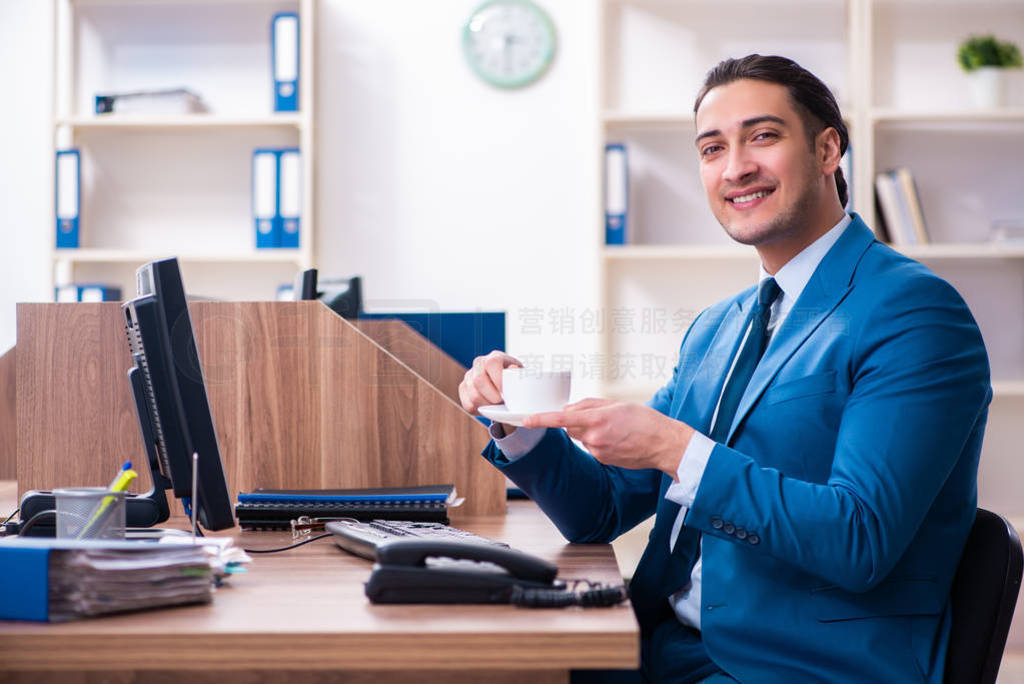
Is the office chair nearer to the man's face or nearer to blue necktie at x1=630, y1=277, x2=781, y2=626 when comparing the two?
blue necktie at x1=630, y1=277, x2=781, y2=626

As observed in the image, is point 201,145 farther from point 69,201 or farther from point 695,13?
point 695,13

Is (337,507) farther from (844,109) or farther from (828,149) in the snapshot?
(844,109)

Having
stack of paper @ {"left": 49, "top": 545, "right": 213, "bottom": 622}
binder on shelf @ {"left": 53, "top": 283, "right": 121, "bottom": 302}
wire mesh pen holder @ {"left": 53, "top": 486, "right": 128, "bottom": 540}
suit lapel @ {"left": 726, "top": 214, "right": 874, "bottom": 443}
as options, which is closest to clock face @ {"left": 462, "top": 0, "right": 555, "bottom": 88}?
binder on shelf @ {"left": 53, "top": 283, "right": 121, "bottom": 302}

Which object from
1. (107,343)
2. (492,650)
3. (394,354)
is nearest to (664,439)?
(492,650)

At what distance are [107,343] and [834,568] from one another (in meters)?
1.18

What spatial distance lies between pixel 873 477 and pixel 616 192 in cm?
218

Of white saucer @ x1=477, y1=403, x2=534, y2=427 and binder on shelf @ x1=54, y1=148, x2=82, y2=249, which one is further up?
binder on shelf @ x1=54, y1=148, x2=82, y2=249

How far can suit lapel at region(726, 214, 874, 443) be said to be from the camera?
1.34 m

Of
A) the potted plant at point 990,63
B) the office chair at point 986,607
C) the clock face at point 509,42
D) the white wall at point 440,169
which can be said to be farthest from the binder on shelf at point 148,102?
the office chair at point 986,607

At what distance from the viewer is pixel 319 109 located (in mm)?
3438

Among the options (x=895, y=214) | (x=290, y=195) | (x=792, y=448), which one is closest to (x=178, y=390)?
(x=792, y=448)

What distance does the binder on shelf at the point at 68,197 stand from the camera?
3.26m

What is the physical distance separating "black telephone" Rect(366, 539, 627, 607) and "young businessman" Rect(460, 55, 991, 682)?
0.65 ft

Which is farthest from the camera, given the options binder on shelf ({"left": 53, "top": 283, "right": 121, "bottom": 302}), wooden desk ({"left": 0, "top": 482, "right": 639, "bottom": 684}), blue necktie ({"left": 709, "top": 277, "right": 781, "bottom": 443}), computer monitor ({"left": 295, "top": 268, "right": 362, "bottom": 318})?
binder on shelf ({"left": 53, "top": 283, "right": 121, "bottom": 302})
